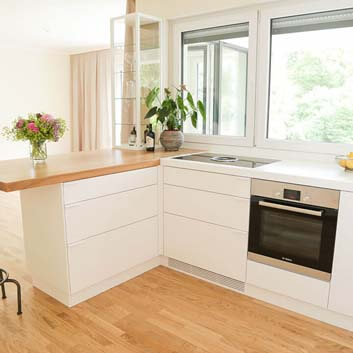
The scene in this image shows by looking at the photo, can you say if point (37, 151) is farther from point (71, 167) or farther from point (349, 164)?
point (349, 164)

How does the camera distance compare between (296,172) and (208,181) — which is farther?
(208,181)

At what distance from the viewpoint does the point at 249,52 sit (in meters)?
2.85

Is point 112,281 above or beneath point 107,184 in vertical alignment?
beneath

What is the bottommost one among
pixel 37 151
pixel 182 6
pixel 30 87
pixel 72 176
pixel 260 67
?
pixel 72 176

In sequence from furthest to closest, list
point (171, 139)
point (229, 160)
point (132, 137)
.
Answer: point (132, 137)
point (171, 139)
point (229, 160)

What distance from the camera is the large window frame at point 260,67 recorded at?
2.59 meters

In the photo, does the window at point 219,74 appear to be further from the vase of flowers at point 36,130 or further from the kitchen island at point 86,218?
the vase of flowers at point 36,130

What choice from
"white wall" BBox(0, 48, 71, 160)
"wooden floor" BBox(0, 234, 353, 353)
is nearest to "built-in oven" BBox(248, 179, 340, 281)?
"wooden floor" BBox(0, 234, 353, 353)

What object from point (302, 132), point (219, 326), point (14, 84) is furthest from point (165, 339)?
point (14, 84)

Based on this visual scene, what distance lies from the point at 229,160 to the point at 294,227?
74 cm

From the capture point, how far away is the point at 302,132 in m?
2.73

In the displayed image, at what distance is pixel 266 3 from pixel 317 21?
41 centimetres

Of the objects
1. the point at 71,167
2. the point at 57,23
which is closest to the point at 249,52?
the point at 71,167

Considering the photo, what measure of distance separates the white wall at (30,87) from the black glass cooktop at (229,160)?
A: 5.00 meters
